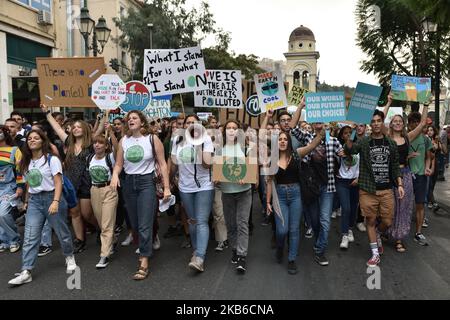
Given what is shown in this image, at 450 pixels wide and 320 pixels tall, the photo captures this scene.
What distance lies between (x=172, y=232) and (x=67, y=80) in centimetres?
309

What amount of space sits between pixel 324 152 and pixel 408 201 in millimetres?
1431

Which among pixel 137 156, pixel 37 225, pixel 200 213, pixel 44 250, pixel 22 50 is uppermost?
pixel 22 50

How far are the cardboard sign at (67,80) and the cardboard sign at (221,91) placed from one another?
1836mm

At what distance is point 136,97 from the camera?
23.2 feet

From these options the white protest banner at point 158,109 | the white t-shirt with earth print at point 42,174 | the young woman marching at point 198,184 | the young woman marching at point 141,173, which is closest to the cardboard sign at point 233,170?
the young woman marching at point 198,184

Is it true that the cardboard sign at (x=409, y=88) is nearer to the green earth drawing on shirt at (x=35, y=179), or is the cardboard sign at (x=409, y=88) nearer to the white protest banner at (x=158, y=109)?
the green earth drawing on shirt at (x=35, y=179)

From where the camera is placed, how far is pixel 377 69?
21734 mm

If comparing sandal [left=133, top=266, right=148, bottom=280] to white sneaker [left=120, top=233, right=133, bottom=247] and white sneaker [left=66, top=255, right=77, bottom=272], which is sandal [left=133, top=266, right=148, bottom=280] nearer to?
white sneaker [left=66, top=255, right=77, bottom=272]

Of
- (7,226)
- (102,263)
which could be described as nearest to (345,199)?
(102,263)

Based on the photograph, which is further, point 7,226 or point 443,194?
point 443,194

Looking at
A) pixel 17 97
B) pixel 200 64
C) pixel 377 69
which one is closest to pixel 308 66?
pixel 377 69

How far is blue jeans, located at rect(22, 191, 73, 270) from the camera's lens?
4.55 meters

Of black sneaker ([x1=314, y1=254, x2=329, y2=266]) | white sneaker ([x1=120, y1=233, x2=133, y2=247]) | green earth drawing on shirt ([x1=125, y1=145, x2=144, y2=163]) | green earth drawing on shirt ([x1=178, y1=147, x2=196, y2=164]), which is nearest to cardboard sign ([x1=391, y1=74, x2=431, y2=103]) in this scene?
black sneaker ([x1=314, y1=254, x2=329, y2=266])

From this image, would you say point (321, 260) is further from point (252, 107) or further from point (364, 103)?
point (252, 107)
